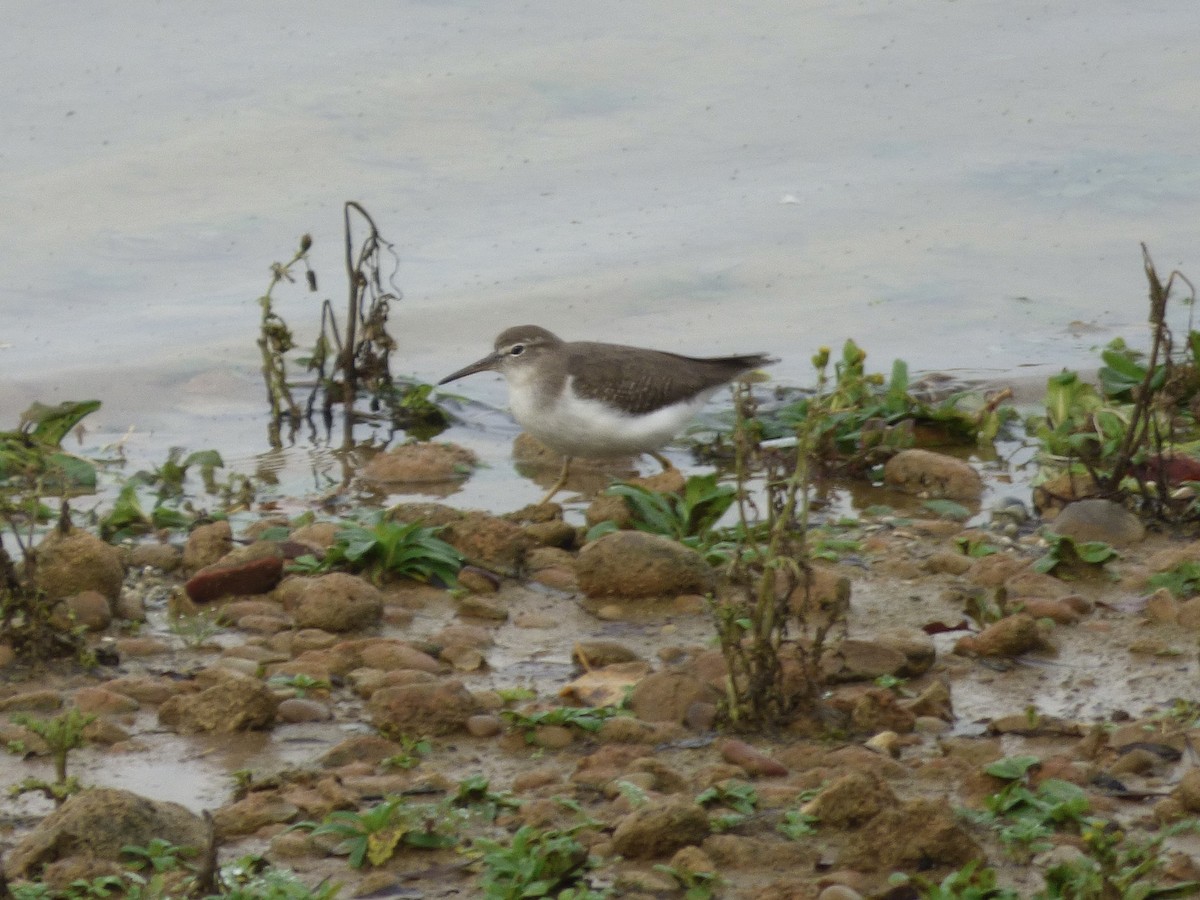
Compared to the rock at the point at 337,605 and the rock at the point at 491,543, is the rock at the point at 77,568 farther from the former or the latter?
the rock at the point at 491,543

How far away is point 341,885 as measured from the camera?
378 centimetres

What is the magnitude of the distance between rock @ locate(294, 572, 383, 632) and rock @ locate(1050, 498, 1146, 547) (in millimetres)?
2589

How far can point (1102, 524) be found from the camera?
661cm

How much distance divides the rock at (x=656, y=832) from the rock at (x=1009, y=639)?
1.65 metres

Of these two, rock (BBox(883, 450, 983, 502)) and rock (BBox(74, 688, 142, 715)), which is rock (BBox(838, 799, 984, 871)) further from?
rock (BBox(883, 450, 983, 502))

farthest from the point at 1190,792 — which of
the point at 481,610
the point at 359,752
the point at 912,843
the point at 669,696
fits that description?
the point at 481,610

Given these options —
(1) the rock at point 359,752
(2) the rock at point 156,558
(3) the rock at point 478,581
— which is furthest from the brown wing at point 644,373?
(1) the rock at point 359,752

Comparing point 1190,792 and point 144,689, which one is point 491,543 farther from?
point 1190,792

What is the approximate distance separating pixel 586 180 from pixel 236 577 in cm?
650

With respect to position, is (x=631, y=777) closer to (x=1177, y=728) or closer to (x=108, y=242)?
(x=1177, y=728)

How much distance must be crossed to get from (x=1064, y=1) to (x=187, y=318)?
8673 mm

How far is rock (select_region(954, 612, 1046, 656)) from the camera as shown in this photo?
5.32 metres

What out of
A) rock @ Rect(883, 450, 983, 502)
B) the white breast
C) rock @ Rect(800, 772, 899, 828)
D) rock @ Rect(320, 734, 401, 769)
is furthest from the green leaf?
the white breast

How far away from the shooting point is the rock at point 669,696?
4.87 metres
